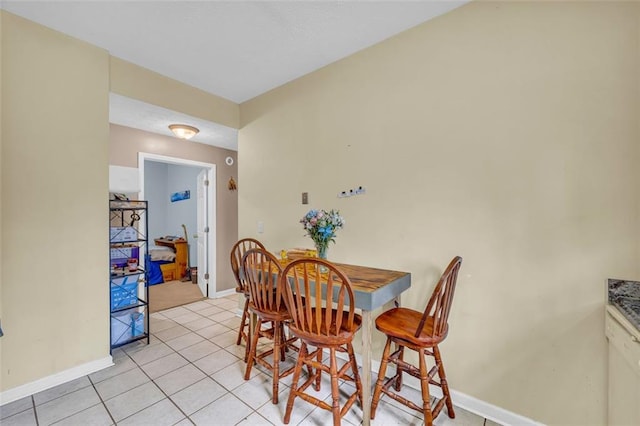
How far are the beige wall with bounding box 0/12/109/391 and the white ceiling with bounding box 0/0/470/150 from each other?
27cm

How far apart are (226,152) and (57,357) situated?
3186mm

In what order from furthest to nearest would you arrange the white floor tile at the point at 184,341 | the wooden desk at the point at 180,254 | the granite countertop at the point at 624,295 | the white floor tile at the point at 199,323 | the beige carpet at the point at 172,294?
the wooden desk at the point at 180,254, the beige carpet at the point at 172,294, the white floor tile at the point at 199,323, the white floor tile at the point at 184,341, the granite countertop at the point at 624,295

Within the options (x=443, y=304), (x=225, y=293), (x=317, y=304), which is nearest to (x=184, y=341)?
(x=225, y=293)

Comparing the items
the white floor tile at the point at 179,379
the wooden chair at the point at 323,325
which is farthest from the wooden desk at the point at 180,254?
the wooden chair at the point at 323,325

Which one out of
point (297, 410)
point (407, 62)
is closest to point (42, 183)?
point (297, 410)

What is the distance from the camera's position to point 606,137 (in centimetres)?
138

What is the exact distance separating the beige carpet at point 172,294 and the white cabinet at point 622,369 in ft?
13.9

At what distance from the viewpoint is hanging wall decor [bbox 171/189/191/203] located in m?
5.92

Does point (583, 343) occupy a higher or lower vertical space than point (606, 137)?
lower

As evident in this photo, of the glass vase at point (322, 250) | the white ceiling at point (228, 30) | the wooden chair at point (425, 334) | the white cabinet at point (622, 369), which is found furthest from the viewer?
the glass vase at point (322, 250)

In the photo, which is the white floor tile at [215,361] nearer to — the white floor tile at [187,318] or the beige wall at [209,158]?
the white floor tile at [187,318]

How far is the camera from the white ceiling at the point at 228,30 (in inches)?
71.7

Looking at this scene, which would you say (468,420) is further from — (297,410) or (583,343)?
(297,410)

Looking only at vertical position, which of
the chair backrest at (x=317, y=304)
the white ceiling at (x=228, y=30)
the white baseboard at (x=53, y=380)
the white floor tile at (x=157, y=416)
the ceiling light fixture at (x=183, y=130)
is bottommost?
the white floor tile at (x=157, y=416)
